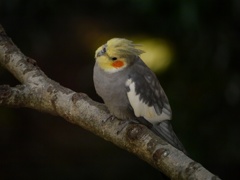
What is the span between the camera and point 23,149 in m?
3.44

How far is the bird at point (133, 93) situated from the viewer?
58.7 inches

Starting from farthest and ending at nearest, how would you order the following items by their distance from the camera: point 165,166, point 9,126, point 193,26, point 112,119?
1. point 9,126
2. point 193,26
3. point 112,119
4. point 165,166

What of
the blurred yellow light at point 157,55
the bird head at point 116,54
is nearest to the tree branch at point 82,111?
the bird head at point 116,54

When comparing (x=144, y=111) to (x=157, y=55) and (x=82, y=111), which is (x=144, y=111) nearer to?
(x=82, y=111)

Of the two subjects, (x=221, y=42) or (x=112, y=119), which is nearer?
(x=112, y=119)

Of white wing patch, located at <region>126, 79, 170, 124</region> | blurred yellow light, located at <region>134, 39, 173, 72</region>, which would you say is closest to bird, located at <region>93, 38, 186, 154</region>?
white wing patch, located at <region>126, 79, 170, 124</region>

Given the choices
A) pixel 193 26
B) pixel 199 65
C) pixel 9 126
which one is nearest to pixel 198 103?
pixel 199 65

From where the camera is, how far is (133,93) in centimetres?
151

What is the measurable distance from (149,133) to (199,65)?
1.13m

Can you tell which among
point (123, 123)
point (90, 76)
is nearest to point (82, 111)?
point (123, 123)

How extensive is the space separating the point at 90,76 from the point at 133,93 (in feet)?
6.34

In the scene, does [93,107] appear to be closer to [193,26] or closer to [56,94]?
[56,94]

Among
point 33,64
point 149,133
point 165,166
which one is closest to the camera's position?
point 165,166

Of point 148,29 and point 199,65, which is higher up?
point 148,29
